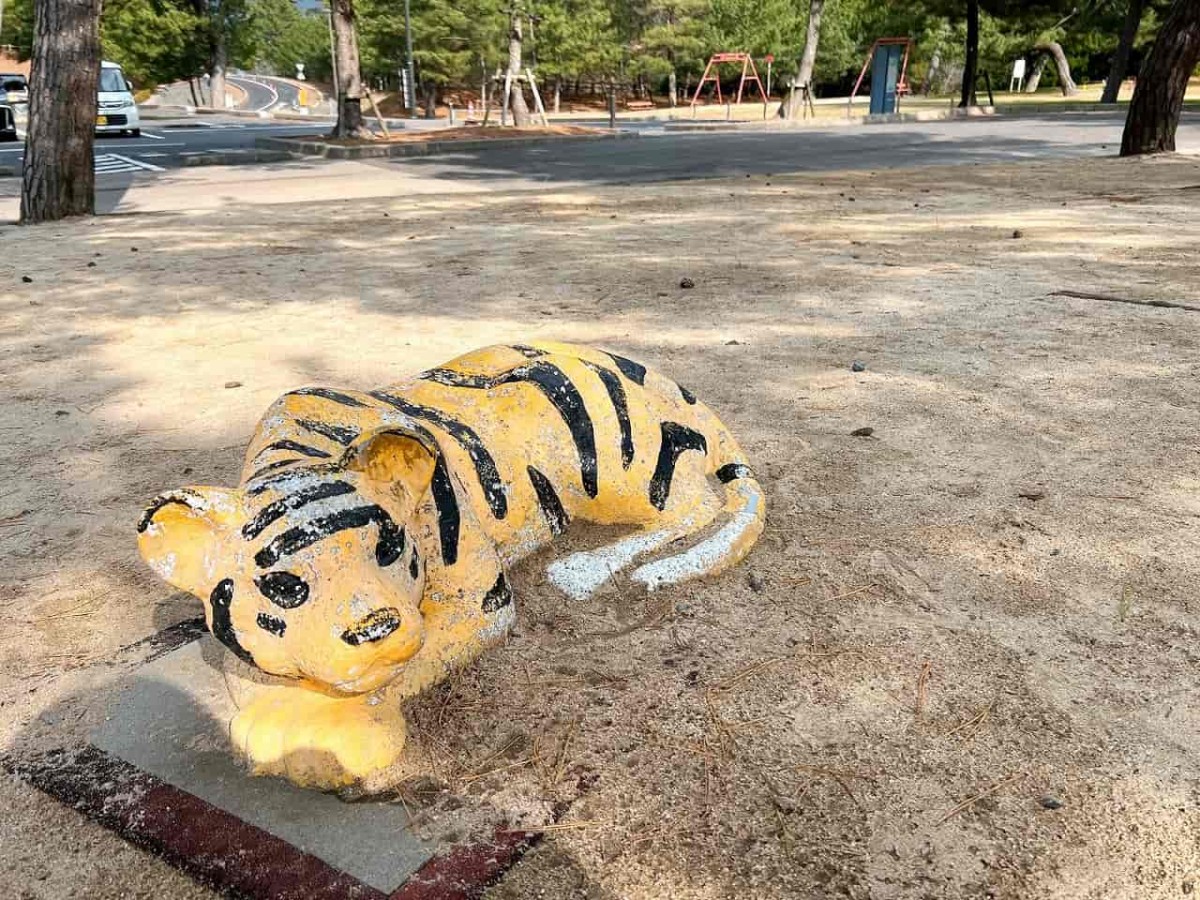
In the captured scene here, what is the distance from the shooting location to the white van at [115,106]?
24.6 meters

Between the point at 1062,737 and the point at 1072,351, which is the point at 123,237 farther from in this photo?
the point at 1062,737

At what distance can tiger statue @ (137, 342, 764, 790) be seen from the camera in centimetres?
164

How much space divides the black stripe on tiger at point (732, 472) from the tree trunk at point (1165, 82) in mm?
13016

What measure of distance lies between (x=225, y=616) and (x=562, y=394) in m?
1.16

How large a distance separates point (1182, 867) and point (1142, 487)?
6.14 feet

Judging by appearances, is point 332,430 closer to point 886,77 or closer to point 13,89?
point 13,89

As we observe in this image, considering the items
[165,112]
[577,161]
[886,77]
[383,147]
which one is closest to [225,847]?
[577,161]

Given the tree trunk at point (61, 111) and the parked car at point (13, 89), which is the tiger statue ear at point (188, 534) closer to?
the tree trunk at point (61, 111)

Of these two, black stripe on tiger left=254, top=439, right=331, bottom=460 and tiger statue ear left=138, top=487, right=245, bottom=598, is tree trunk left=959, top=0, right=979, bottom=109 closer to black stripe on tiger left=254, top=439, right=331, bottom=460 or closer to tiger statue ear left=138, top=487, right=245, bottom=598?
black stripe on tiger left=254, top=439, right=331, bottom=460

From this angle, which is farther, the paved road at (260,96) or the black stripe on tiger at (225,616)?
the paved road at (260,96)

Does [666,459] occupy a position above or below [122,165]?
below

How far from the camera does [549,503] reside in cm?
257

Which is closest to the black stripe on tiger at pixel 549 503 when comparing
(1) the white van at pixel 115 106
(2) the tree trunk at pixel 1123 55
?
(1) the white van at pixel 115 106

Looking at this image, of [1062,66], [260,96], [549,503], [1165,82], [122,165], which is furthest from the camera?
[260,96]
